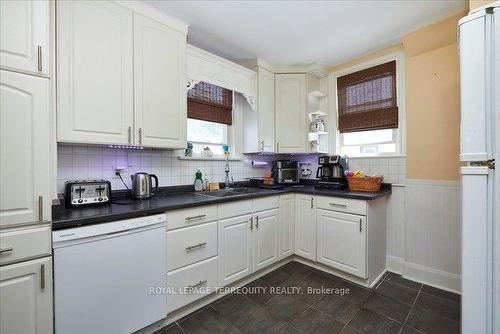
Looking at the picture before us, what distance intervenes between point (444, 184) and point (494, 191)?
4.23 feet

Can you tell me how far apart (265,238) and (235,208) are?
0.53 metres

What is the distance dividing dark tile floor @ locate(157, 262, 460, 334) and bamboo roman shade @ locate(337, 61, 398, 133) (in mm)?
1671

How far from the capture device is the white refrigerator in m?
1.01

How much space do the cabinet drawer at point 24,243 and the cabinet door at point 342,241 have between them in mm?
2160

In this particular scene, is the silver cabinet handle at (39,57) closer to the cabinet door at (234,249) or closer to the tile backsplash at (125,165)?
the tile backsplash at (125,165)

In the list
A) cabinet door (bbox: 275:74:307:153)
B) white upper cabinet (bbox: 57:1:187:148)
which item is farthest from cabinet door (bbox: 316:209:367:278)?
white upper cabinet (bbox: 57:1:187:148)

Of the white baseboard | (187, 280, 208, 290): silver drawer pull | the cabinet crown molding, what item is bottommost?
the white baseboard

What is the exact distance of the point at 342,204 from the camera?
7.22 feet

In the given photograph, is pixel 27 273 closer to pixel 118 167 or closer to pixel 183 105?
pixel 118 167

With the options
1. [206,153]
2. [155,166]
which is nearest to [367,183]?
[206,153]

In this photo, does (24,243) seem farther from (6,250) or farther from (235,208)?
(235,208)

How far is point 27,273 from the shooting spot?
1.09 meters

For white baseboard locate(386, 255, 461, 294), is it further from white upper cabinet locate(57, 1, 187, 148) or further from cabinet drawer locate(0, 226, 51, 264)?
cabinet drawer locate(0, 226, 51, 264)

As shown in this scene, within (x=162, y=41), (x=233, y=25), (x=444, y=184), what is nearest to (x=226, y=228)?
(x=162, y=41)
